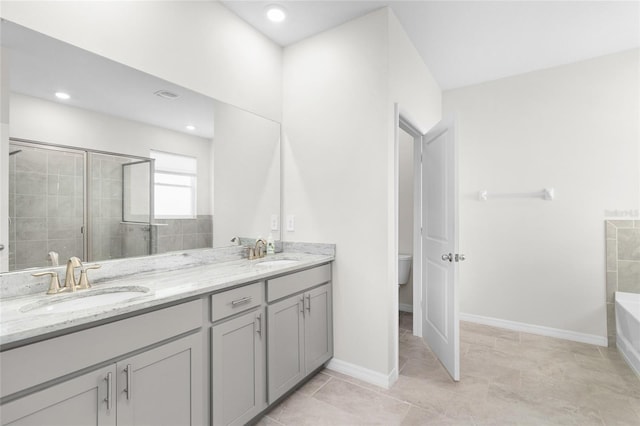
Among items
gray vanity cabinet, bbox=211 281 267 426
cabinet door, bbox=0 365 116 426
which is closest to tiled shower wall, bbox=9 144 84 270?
cabinet door, bbox=0 365 116 426

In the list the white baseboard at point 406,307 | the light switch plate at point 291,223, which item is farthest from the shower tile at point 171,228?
the white baseboard at point 406,307

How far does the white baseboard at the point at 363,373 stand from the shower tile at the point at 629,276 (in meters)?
2.26

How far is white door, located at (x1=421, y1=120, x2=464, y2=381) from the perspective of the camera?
231 centimetres

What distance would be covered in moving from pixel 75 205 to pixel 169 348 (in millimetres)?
870

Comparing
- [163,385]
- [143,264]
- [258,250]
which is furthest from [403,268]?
[163,385]

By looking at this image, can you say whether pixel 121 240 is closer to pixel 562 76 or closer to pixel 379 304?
pixel 379 304

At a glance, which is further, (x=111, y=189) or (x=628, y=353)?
(x=628, y=353)

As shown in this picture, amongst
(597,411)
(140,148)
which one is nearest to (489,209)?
(597,411)

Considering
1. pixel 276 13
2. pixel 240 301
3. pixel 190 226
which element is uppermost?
pixel 276 13

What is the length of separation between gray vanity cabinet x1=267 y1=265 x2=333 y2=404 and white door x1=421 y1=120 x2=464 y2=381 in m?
0.91

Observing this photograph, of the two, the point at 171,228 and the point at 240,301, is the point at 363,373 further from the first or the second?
the point at 171,228

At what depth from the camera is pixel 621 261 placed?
2793mm

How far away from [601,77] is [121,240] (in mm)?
4125

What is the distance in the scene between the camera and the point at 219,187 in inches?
90.4
